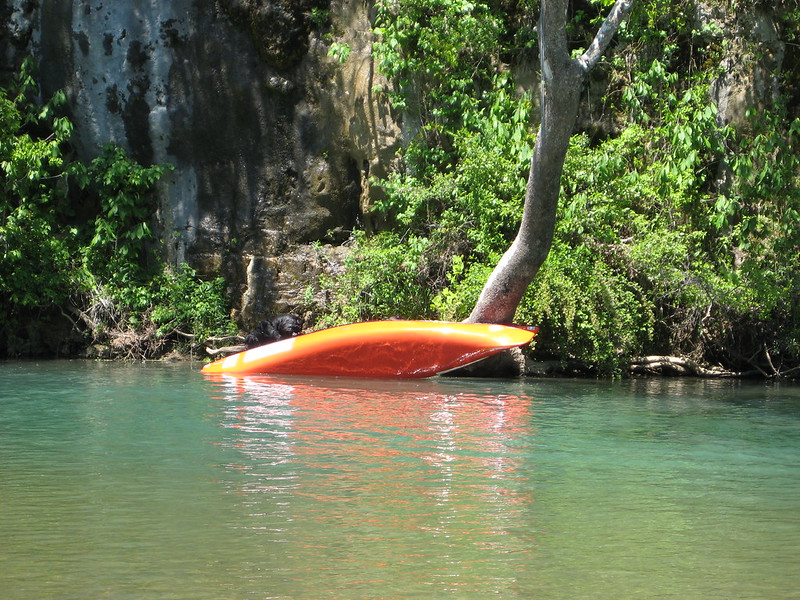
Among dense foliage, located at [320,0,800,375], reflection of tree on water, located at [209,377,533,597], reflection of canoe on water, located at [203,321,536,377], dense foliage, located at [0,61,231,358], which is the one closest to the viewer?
reflection of tree on water, located at [209,377,533,597]

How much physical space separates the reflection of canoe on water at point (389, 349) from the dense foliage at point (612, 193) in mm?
895

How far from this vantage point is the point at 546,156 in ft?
35.8

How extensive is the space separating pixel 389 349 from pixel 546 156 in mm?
2601

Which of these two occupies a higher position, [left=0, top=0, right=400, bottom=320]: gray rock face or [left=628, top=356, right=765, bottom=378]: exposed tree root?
[left=0, top=0, right=400, bottom=320]: gray rock face

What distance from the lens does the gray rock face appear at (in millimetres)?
13992

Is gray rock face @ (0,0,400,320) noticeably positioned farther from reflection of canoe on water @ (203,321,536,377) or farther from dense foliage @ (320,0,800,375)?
reflection of canoe on water @ (203,321,536,377)

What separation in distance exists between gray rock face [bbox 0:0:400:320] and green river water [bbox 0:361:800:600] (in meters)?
5.19

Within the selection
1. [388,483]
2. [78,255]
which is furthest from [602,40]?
[78,255]

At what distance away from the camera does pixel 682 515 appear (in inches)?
197

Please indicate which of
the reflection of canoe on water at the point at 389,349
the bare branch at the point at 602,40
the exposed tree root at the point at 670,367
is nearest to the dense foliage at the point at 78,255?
the reflection of canoe on water at the point at 389,349

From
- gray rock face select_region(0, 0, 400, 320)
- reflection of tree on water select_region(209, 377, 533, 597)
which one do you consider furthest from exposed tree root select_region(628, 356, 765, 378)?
gray rock face select_region(0, 0, 400, 320)

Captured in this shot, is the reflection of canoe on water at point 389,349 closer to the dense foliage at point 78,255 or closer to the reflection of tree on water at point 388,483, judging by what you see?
the reflection of tree on water at point 388,483

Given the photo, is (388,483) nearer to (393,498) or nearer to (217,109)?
(393,498)

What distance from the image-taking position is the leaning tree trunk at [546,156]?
34.8 ft
